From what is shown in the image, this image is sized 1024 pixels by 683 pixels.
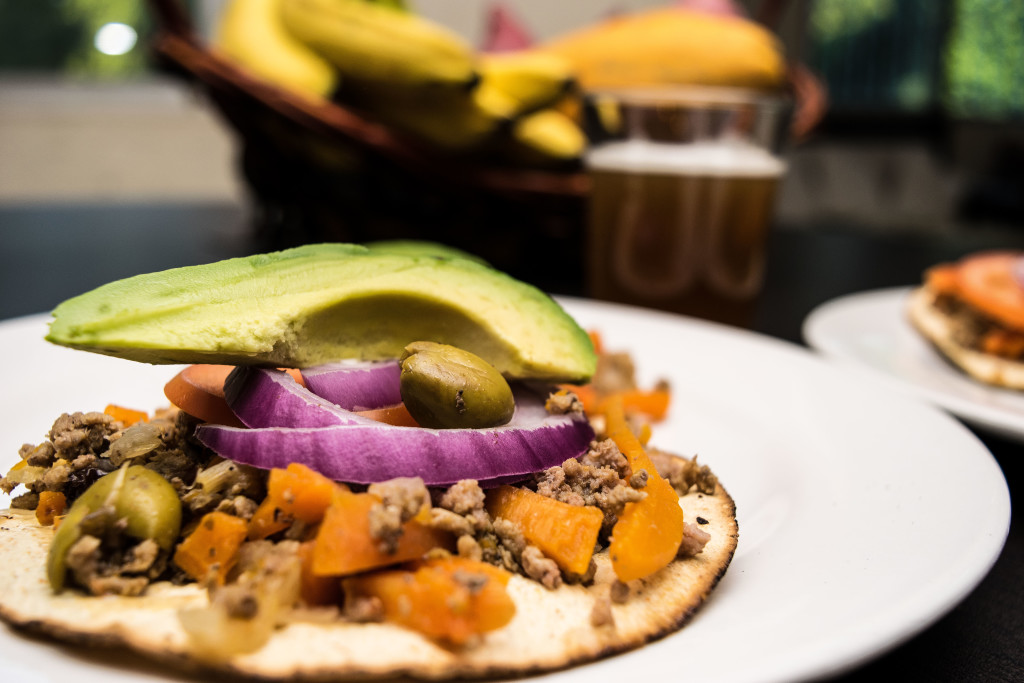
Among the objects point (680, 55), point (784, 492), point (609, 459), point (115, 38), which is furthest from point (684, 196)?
point (115, 38)

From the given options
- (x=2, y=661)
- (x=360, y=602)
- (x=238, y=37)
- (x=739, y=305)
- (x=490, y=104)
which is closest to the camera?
(x=2, y=661)

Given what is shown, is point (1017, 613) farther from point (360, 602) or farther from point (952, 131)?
point (952, 131)

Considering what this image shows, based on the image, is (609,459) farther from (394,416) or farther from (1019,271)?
(1019,271)

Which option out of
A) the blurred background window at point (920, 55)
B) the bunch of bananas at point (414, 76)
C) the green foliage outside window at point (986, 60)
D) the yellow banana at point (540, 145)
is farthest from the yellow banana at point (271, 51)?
the green foliage outside window at point (986, 60)

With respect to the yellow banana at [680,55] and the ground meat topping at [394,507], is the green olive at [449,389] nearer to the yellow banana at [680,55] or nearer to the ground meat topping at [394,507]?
the ground meat topping at [394,507]

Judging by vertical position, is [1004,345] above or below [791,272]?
above

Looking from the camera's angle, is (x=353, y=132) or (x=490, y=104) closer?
(x=353, y=132)

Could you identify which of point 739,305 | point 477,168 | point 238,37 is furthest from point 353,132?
point 739,305

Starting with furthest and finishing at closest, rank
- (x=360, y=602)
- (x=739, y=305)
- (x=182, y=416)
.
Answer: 1. (x=739, y=305)
2. (x=182, y=416)
3. (x=360, y=602)
